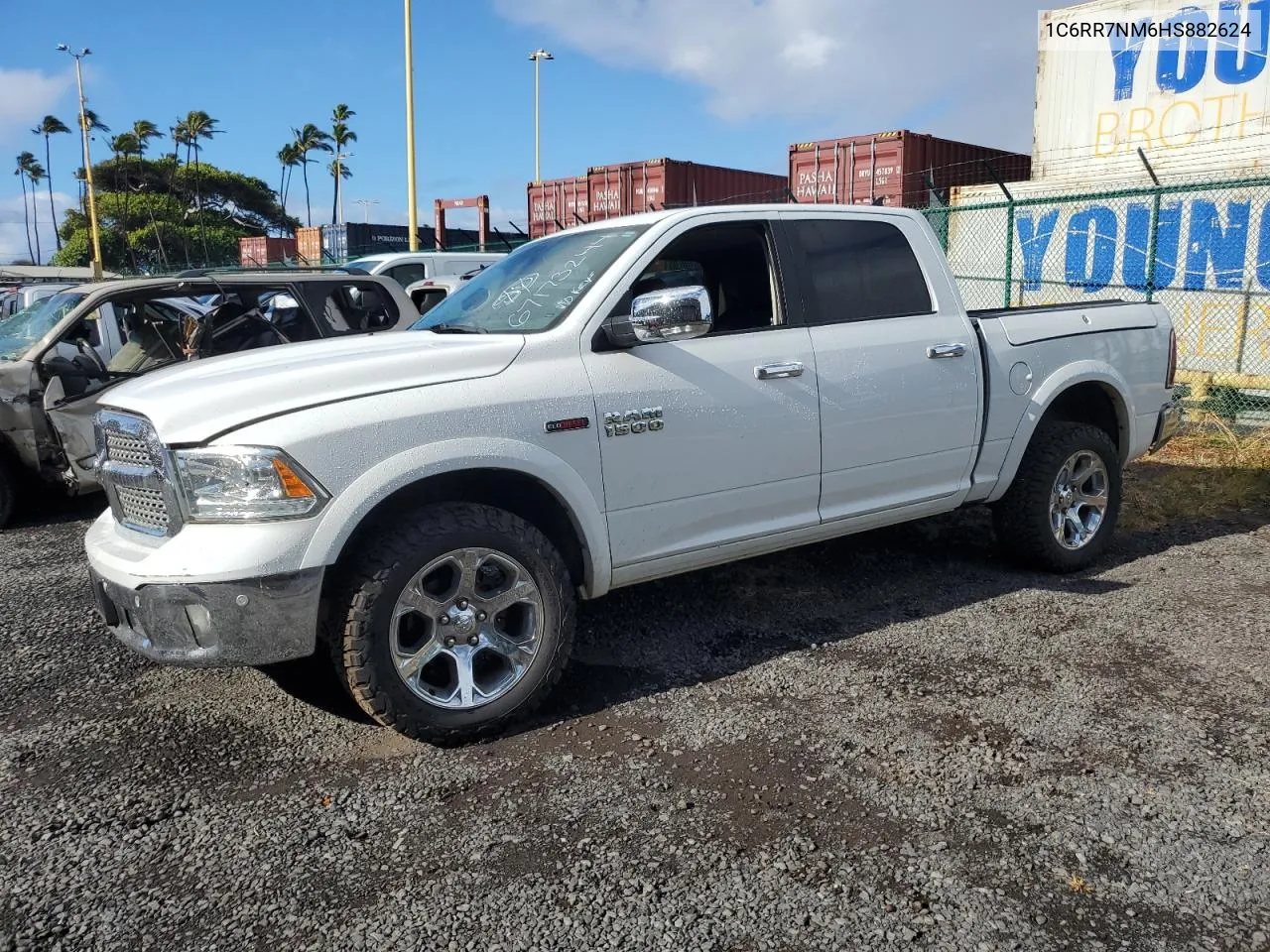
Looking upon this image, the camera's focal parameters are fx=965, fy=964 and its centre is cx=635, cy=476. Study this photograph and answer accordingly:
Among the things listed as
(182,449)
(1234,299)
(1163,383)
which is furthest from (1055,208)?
(182,449)

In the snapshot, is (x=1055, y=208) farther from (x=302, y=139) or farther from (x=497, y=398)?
(x=302, y=139)

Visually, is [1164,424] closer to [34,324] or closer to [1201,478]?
[1201,478]

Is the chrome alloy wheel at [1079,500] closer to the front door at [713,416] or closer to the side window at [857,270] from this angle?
the side window at [857,270]

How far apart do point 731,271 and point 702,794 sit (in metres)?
2.41

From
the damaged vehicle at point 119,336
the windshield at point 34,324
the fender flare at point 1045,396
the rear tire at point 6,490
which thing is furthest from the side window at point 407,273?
the fender flare at point 1045,396

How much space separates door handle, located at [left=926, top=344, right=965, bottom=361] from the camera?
455cm

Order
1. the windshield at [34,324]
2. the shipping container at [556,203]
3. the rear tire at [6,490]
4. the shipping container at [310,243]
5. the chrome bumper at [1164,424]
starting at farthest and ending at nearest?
the shipping container at [310,243] < the shipping container at [556,203] < the windshield at [34,324] < the rear tire at [6,490] < the chrome bumper at [1164,424]

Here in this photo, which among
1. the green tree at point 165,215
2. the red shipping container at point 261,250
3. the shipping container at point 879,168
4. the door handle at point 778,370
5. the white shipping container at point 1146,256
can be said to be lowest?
the door handle at point 778,370

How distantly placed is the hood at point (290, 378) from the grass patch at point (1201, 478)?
4910mm

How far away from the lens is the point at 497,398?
11.2ft

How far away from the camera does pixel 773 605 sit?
4.85 metres

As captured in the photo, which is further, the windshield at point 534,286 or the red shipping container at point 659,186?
the red shipping container at point 659,186

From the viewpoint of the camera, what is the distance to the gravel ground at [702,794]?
8.11ft

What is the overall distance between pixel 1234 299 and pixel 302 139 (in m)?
79.0
